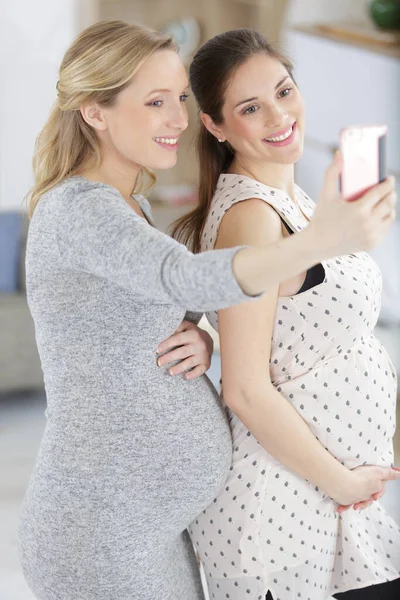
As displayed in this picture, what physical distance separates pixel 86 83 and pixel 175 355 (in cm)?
42

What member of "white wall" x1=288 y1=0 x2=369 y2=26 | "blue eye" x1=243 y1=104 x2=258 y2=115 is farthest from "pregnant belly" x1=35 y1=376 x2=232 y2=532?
"white wall" x1=288 y1=0 x2=369 y2=26

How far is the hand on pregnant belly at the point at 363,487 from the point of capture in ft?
4.76

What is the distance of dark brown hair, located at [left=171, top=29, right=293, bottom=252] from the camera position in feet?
4.85

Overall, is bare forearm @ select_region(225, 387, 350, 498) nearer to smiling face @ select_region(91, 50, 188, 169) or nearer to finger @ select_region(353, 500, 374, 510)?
finger @ select_region(353, 500, 374, 510)

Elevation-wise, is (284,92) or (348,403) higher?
(284,92)

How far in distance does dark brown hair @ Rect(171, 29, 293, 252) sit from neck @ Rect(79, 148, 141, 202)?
0.19 m

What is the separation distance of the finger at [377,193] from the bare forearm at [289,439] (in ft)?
1.44

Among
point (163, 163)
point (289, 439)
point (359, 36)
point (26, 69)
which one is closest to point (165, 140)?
point (163, 163)

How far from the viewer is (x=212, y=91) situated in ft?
4.93

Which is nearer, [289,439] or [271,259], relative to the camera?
[271,259]

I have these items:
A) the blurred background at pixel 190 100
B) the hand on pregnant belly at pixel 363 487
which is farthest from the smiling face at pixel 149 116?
the blurred background at pixel 190 100

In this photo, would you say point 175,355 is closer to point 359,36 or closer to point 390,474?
point 390,474

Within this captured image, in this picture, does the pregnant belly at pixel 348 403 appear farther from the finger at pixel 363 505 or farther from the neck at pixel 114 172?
the neck at pixel 114 172

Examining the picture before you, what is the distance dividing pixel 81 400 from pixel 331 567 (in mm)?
544
